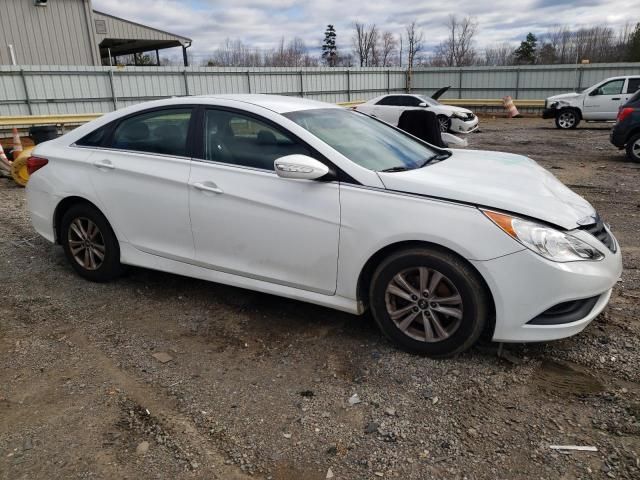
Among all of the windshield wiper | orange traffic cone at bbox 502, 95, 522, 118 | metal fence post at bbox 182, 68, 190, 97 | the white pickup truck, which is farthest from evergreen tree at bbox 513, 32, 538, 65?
the windshield wiper

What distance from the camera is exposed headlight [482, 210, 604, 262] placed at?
2.95 meters

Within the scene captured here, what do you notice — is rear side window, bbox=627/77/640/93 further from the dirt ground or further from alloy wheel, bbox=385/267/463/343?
alloy wheel, bbox=385/267/463/343

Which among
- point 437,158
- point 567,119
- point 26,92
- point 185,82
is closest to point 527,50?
point 567,119

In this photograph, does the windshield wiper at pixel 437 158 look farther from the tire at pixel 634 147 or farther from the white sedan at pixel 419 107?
the white sedan at pixel 419 107

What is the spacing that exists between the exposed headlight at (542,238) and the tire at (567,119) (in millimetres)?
18250

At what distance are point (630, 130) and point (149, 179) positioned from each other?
1063 cm

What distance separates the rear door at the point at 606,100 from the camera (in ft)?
58.2

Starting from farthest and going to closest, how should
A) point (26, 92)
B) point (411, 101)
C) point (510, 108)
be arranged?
1. point (510, 108)
2. point (411, 101)
3. point (26, 92)

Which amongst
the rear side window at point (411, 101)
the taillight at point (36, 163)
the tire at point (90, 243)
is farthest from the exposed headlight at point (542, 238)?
the rear side window at point (411, 101)

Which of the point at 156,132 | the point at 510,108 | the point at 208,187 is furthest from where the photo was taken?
the point at 510,108

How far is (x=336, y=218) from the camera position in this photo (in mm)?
3336

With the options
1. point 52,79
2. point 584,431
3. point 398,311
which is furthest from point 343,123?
point 52,79

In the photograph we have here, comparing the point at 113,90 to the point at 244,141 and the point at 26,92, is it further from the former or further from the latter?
the point at 244,141

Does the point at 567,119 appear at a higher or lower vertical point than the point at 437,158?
lower
